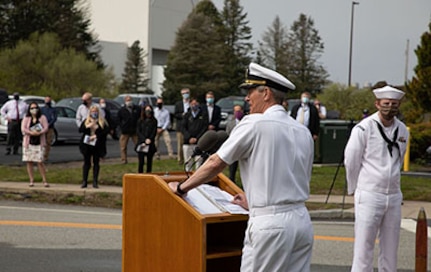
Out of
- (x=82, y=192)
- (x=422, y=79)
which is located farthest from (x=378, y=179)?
(x=422, y=79)

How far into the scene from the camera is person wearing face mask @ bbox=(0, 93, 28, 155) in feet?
81.2

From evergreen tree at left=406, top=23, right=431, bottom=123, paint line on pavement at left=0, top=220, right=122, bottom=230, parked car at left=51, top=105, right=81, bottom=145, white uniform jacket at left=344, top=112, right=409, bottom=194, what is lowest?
paint line on pavement at left=0, top=220, right=122, bottom=230

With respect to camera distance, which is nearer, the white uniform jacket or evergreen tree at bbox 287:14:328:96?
the white uniform jacket

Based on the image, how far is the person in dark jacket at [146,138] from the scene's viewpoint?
18.2 meters

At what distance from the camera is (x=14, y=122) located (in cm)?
2516

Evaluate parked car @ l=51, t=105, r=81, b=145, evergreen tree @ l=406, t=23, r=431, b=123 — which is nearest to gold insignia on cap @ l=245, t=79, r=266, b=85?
evergreen tree @ l=406, t=23, r=431, b=123

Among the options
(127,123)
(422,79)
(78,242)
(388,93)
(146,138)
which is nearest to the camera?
(388,93)

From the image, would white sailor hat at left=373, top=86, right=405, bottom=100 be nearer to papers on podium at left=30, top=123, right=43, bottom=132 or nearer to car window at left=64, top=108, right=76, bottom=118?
papers on podium at left=30, top=123, right=43, bottom=132

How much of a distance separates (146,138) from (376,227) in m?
11.3

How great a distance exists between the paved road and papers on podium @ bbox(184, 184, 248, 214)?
3599 mm

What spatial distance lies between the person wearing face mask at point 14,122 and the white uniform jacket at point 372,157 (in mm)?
18529

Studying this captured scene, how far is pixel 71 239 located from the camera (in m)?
11.0

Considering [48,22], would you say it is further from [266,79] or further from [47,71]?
[266,79]

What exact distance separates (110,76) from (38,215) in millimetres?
48078
